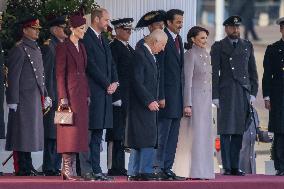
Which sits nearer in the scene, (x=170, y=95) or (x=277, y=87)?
(x=170, y=95)

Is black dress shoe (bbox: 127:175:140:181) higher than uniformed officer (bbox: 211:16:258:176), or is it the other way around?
uniformed officer (bbox: 211:16:258:176)

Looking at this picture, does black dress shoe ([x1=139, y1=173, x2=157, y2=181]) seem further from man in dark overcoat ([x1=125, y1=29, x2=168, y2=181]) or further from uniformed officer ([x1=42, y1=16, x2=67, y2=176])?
uniformed officer ([x1=42, y1=16, x2=67, y2=176])

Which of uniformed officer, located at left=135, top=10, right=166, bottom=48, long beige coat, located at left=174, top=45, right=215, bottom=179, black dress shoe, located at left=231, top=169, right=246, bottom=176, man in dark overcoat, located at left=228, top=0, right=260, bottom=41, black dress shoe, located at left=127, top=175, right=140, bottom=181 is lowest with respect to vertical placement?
black dress shoe, located at left=231, top=169, right=246, bottom=176

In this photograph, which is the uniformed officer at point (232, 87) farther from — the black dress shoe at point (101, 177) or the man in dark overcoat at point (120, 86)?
the black dress shoe at point (101, 177)

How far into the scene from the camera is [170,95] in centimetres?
1861

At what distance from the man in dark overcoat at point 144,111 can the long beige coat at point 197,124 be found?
0.83 meters

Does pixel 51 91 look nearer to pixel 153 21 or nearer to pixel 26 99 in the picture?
pixel 26 99

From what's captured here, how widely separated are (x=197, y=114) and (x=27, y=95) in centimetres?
195

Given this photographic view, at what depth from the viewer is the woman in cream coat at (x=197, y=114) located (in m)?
18.6

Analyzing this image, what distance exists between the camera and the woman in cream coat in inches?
733

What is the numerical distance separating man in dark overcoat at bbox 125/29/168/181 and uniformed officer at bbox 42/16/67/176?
1.39 m

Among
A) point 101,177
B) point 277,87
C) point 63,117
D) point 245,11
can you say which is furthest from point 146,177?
point 245,11

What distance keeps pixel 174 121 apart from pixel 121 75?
99cm

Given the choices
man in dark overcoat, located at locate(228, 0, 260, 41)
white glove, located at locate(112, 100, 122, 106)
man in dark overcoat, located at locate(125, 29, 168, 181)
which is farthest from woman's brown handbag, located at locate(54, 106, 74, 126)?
man in dark overcoat, located at locate(228, 0, 260, 41)
